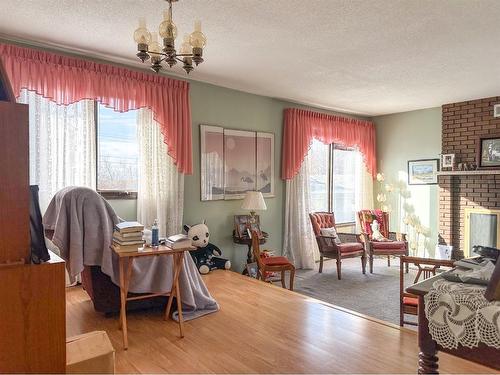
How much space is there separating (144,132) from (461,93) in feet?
14.8

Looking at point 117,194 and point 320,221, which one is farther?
point 320,221

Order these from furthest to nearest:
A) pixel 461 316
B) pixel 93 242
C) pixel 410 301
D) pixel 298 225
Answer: pixel 298 225 < pixel 410 301 < pixel 93 242 < pixel 461 316

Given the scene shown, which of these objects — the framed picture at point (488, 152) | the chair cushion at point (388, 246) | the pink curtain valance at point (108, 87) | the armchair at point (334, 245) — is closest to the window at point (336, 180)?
the armchair at point (334, 245)

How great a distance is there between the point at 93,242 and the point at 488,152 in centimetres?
571

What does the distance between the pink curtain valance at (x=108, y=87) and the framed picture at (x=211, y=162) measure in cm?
29

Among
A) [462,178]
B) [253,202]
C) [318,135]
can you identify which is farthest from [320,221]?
[462,178]

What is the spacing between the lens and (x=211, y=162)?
486 cm

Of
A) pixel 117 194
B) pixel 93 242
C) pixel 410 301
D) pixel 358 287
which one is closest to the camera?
pixel 93 242

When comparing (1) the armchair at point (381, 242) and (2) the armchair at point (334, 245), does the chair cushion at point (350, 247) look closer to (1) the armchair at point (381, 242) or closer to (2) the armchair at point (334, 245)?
(2) the armchair at point (334, 245)

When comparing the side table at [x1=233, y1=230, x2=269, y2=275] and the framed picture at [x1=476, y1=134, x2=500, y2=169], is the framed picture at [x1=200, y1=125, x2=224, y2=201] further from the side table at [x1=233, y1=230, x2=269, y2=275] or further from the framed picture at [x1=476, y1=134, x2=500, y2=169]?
the framed picture at [x1=476, y1=134, x2=500, y2=169]

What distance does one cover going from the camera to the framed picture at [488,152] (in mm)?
5484

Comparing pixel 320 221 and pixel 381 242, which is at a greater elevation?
pixel 320 221

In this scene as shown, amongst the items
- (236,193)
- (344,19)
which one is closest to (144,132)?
(236,193)

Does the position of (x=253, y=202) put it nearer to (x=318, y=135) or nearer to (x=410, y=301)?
(x=318, y=135)
